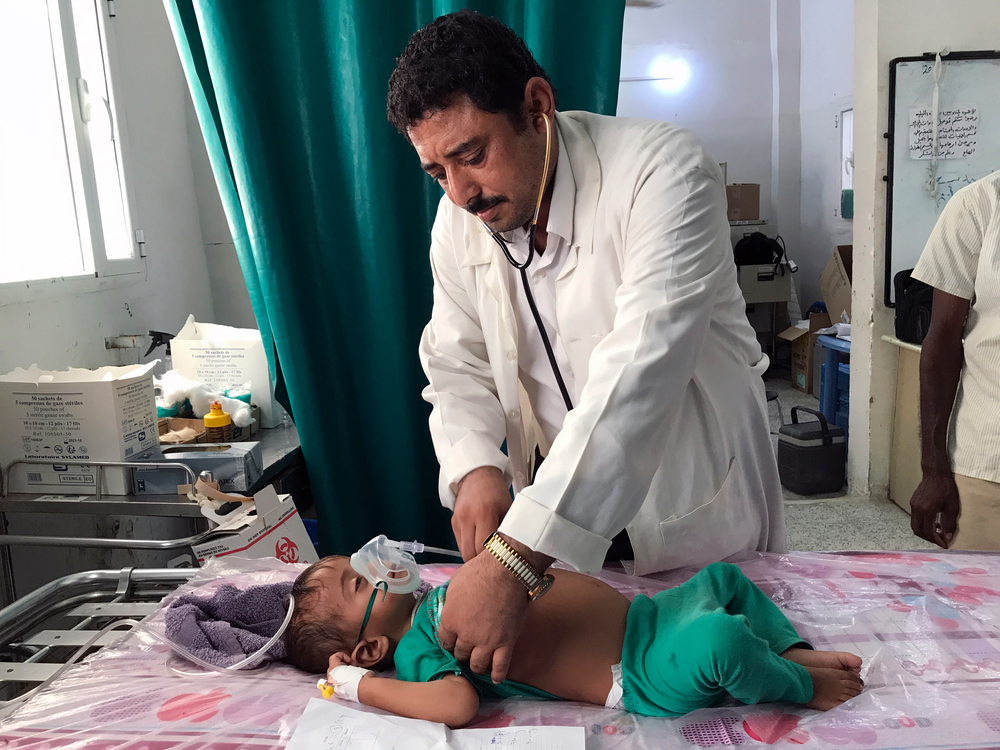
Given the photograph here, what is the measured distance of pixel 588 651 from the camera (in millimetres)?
1126

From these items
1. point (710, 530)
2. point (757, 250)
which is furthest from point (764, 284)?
point (710, 530)

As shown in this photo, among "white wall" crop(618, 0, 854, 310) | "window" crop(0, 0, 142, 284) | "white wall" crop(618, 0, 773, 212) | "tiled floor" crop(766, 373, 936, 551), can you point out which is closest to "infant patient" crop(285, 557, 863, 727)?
"window" crop(0, 0, 142, 284)

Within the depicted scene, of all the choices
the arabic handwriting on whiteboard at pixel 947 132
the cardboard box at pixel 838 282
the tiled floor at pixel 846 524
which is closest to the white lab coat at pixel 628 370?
the tiled floor at pixel 846 524

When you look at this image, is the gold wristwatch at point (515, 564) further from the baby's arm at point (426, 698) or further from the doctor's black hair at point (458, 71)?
the doctor's black hair at point (458, 71)

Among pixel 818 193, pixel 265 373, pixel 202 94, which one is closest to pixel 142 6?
pixel 202 94

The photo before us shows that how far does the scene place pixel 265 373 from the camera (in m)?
2.17

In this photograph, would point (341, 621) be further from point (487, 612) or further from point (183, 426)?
point (183, 426)

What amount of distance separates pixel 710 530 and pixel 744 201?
18.2 ft

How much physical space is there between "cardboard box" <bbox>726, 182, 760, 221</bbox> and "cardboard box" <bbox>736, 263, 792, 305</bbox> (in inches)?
21.3

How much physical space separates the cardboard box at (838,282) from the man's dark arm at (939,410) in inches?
141

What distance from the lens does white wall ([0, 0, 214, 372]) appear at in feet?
6.48

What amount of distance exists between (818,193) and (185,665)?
628 cm

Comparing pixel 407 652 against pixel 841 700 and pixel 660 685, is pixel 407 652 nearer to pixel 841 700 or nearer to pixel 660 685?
pixel 660 685

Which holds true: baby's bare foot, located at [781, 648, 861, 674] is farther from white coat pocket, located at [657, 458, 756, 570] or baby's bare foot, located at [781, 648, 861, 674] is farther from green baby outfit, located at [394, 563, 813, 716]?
white coat pocket, located at [657, 458, 756, 570]
